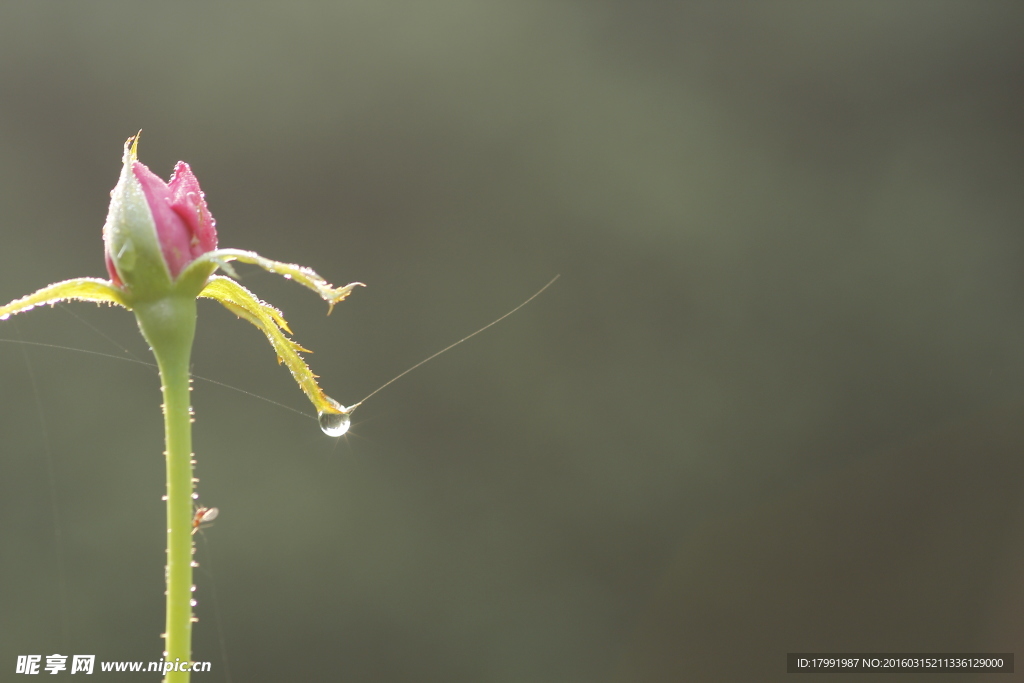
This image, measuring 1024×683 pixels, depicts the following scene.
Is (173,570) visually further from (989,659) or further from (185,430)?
(989,659)

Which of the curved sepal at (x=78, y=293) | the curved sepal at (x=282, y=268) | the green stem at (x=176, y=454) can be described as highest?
the curved sepal at (x=78, y=293)

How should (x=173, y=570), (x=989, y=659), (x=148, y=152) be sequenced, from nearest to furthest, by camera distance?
(x=173, y=570)
(x=148, y=152)
(x=989, y=659)

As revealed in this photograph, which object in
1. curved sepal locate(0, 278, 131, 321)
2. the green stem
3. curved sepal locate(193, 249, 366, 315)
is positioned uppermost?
curved sepal locate(0, 278, 131, 321)

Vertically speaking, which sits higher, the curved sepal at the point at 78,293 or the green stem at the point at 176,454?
the curved sepal at the point at 78,293

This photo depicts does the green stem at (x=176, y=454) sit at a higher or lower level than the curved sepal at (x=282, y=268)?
lower

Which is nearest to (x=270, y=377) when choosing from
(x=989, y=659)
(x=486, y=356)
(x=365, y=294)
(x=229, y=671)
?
(x=365, y=294)

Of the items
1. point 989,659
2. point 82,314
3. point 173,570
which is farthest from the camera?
point 989,659
